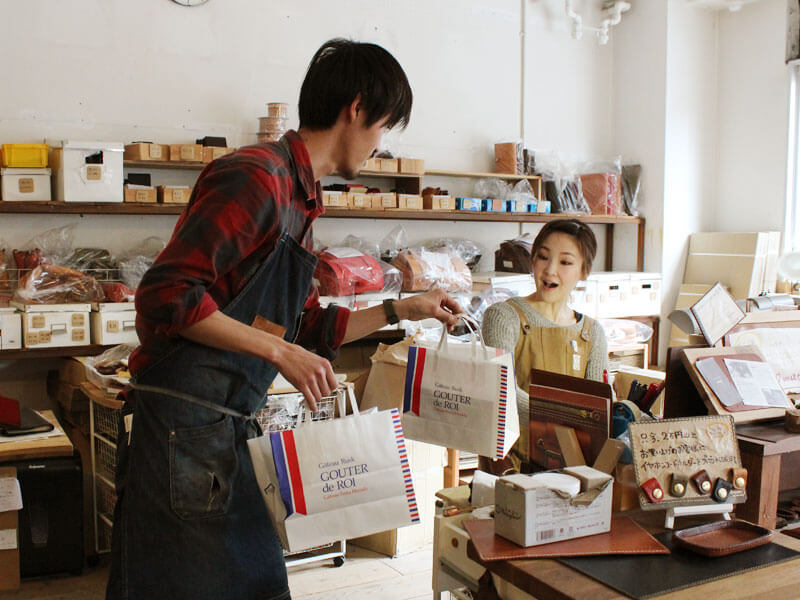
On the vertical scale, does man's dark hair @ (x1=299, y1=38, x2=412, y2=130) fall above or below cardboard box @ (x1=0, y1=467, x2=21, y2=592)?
above

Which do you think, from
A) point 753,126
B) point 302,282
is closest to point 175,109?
point 302,282

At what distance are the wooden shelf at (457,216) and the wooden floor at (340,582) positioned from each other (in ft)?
5.80

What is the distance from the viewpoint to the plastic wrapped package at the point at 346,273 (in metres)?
3.84

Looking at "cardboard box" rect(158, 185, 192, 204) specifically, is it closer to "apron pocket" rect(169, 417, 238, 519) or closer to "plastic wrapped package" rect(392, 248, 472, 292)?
"plastic wrapped package" rect(392, 248, 472, 292)

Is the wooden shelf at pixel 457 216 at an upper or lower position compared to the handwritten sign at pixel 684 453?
upper

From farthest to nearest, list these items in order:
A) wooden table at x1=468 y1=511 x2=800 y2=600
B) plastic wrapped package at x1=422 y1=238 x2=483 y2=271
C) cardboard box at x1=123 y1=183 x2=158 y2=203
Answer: plastic wrapped package at x1=422 y1=238 x2=483 y2=271
cardboard box at x1=123 y1=183 x2=158 y2=203
wooden table at x1=468 y1=511 x2=800 y2=600

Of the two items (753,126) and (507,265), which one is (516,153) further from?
(753,126)

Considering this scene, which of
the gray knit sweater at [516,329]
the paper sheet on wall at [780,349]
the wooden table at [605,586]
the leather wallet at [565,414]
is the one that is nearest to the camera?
the wooden table at [605,586]

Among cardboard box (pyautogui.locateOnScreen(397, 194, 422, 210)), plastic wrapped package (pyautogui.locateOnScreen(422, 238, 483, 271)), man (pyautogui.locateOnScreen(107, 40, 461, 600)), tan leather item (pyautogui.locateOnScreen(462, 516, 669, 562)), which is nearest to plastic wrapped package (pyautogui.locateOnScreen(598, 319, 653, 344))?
plastic wrapped package (pyautogui.locateOnScreen(422, 238, 483, 271))

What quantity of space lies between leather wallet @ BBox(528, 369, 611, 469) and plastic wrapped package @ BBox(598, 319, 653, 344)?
10.4 feet

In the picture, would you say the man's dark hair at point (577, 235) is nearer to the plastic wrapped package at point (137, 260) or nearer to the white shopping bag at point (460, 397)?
the white shopping bag at point (460, 397)

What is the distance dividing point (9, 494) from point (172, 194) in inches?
59.3

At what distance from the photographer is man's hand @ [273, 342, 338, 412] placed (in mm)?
1216

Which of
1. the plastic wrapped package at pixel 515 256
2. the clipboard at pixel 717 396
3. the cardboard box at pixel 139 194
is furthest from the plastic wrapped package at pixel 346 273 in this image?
the clipboard at pixel 717 396
